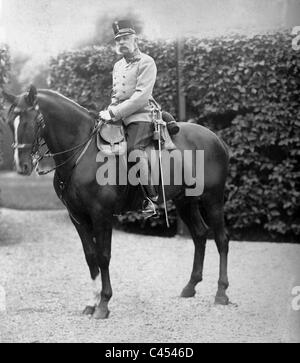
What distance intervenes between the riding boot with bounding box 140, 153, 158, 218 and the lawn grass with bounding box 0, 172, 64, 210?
5.87 meters

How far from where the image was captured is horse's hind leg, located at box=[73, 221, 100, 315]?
5859 mm

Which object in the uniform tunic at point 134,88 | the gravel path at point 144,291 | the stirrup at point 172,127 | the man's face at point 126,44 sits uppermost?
the man's face at point 126,44

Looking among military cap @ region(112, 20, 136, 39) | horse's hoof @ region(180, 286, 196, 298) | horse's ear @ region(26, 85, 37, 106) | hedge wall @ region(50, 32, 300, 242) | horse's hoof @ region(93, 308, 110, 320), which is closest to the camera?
horse's ear @ region(26, 85, 37, 106)

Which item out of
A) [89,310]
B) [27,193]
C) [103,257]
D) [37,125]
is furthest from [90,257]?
[27,193]

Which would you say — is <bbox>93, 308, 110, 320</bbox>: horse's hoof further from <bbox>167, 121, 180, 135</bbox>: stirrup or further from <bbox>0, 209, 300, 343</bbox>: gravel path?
<bbox>167, 121, 180, 135</bbox>: stirrup

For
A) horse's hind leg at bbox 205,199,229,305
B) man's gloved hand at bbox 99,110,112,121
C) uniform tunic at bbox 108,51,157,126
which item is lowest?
horse's hind leg at bbox 205,199,229,305

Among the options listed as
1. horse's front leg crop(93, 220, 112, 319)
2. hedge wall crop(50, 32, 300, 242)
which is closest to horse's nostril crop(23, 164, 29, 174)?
horse's front leg crop(93, 220, 112, 319)

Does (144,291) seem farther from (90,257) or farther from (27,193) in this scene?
(27,193)

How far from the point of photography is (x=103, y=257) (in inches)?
226

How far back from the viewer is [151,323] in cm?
563

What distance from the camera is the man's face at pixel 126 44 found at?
18.7 feet

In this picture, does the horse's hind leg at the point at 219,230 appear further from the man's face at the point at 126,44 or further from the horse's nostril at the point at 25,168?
the horse's nostril at the point at 25,168

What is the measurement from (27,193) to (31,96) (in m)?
10.5

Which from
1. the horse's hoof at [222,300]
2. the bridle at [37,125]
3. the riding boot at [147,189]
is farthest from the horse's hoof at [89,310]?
the bridle at [37,125]
